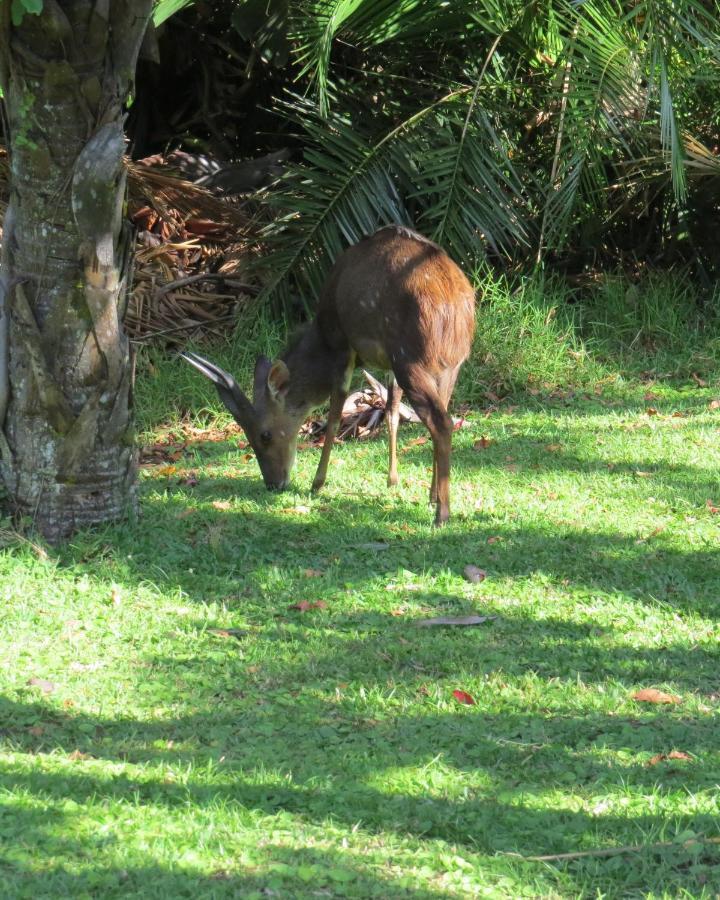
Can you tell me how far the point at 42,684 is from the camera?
5.17m

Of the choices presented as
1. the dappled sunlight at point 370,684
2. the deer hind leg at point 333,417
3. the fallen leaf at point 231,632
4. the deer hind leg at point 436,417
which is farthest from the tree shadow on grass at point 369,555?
the deer hind leg at point 333,417

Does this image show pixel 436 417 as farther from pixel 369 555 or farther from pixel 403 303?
pixel 369 555

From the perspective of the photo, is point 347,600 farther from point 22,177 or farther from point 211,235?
point 211,235

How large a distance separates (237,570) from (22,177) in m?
2.38

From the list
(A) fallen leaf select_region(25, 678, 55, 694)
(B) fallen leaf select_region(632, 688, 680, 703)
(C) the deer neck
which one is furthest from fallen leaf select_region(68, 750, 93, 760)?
(C) the deer neck

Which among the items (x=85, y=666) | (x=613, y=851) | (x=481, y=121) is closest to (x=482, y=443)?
(x=481, y=121)

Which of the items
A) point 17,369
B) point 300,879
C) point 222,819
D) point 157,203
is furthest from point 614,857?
point 157,203

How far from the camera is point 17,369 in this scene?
21.9 feet

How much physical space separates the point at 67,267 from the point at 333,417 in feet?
8.40

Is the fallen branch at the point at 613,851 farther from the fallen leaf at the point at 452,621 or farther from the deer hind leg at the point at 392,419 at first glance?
the deer hind leg at the point at 392,419

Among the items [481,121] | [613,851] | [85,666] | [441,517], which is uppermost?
[481,121]

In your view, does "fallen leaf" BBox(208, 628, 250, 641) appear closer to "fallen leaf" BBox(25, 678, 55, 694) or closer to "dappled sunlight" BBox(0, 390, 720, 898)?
"dappled sunlight" BBox(0, 390, 720, 898)

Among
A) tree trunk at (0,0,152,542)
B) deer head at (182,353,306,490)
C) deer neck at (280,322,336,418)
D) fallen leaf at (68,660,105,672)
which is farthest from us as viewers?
deer neck at (280,322,336,418)

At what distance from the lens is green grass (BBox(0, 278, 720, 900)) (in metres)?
3.81
